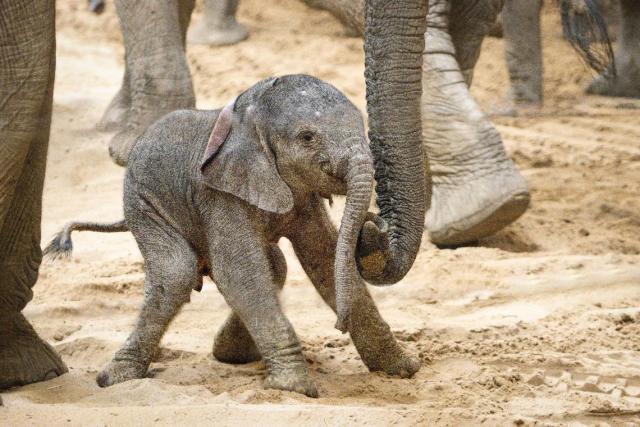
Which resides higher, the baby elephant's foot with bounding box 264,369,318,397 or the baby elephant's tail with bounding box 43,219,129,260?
the baby elephant's tail with bounding box 43,219,129,260

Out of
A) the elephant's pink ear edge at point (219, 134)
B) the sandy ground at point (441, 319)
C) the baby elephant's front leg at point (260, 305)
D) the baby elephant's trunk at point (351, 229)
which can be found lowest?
the sandy ground at point (441, 319)

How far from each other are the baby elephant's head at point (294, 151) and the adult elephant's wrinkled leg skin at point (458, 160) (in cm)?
198

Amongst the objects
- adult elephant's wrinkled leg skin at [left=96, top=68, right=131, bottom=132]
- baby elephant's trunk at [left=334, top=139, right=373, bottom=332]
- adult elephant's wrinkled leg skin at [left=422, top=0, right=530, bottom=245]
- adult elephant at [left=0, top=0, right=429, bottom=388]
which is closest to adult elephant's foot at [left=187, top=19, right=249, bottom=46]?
adult elephant's wrinkled leg skin at [left=96, top=68, right=131, bottom=132]

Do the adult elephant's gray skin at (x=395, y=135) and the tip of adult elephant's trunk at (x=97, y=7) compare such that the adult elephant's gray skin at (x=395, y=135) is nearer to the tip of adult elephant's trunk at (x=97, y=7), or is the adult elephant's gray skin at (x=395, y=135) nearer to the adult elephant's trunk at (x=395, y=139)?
the adult elephant's trunk at (x=395, y=139)

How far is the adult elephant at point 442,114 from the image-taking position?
5.61 m

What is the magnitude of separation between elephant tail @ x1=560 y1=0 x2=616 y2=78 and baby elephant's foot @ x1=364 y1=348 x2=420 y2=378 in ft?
7.81

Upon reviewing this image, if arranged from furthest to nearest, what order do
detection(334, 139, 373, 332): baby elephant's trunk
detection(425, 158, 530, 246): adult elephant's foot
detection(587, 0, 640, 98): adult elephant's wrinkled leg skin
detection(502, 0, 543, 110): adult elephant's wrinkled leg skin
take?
detection(587, 0, 640, 98): adult elephant's wrinkled leg skin → detection(502, 0, 543, 110): adult elephant's wrinkled leg skin → detection(425, 158, 530, 246): adult elephant's foot → detection(334, 139, 373, 332): baby elephant's trunk

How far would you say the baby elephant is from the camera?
11.8 ft

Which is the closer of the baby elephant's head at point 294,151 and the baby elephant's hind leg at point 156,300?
the baby elephant's head at point 294,151

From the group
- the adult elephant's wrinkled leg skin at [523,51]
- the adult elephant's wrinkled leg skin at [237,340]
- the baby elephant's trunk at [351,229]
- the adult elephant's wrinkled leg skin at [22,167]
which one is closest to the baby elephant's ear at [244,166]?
the baby elephant's trunk at [351,229]

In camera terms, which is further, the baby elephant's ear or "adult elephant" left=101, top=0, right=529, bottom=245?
"adult elephant" left=101, top=0, right=529, bottom=245

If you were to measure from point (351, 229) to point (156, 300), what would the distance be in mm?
752

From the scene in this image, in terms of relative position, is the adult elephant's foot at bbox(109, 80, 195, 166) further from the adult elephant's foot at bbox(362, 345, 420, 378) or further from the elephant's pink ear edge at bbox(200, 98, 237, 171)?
the adult elephant's foot at bbox(362, 345, 420, 378)

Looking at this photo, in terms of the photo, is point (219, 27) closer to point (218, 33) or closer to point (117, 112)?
point (218, 33)
